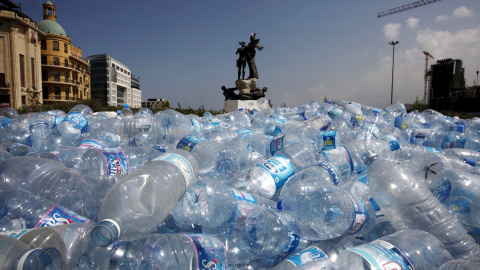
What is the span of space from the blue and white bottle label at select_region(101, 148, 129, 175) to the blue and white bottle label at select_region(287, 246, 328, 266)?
5.04 ft

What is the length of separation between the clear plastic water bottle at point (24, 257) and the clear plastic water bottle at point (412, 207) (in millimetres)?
1840

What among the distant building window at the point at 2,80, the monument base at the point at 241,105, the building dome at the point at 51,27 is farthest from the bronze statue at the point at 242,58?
the building dome at the point at 51,27

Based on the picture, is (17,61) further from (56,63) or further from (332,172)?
(332,172)

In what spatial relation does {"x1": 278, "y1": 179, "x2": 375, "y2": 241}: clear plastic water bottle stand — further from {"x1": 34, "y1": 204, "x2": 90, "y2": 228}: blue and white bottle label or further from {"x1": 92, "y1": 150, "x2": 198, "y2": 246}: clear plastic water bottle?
{"x1": 34, "y1": 204, "x2": 90, "y2": 228}: blue and white bottle label

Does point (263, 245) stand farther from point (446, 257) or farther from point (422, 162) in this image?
point (422, 162)

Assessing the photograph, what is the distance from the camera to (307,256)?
1.49 metres

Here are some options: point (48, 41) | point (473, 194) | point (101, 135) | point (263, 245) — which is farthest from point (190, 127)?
point (48, 41)

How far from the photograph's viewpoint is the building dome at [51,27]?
4228cm

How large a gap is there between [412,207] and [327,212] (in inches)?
21.3

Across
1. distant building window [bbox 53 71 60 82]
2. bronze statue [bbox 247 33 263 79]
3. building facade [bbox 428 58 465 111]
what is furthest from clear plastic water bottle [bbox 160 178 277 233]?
distant building window [bbox 53 71 60 82]

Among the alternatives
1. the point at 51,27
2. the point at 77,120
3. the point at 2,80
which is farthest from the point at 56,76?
the point at 77,120

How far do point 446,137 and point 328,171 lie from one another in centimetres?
296

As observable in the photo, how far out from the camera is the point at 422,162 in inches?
111

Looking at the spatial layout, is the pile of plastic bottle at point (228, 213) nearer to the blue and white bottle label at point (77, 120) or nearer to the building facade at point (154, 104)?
the blue and white bottle label at point (77, 120)
